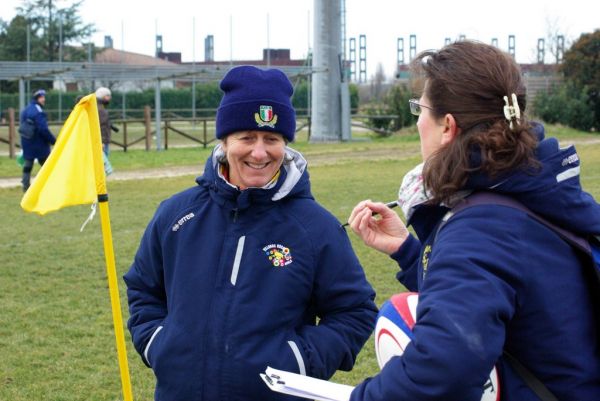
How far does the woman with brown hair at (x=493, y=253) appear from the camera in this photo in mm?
1928

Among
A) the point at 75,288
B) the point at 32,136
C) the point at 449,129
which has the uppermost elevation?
the point at 449,129

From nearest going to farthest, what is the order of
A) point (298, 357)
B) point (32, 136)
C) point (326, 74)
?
point (298, 357) → point (32, 136) → point (326, 74)

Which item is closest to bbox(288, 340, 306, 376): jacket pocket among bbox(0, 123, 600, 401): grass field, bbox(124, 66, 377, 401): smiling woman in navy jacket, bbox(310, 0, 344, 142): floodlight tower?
bbox(124, 66, 377, 401): smiling woman in navy jacket

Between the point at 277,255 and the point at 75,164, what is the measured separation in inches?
63.7

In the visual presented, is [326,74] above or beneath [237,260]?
above

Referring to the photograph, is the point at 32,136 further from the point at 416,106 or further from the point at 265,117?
the point at 416,106

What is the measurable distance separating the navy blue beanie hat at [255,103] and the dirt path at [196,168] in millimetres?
15532

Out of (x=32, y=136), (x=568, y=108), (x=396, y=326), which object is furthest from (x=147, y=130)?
(x=396, y=326)

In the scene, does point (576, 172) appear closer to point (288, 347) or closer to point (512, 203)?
point (512, 203)

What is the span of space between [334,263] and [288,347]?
0.30m

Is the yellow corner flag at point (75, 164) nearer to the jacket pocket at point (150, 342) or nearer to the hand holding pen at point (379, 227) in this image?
the jacket pocket at point (150, 342)

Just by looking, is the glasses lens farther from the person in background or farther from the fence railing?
the fence railing

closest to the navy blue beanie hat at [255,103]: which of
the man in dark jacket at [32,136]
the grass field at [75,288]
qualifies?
the grass field at [75,288]

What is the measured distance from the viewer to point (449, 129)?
2.16 metres
